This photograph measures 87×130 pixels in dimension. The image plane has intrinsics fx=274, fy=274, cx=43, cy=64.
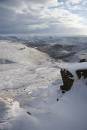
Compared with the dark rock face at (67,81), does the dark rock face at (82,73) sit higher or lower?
higher

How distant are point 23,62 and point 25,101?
23.7 metres

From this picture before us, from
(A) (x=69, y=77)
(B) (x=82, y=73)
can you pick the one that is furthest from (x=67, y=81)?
(B) (x=82, y=73)

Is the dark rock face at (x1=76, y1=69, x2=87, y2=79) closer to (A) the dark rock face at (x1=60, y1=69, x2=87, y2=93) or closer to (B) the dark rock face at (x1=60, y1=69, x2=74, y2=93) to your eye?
(A) the dark rock face at (x1=60, y1=69, x2=87, y2=93)

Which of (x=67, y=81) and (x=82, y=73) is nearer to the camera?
(x=82, y=73)

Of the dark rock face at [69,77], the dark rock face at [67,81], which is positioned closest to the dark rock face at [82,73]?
the dark rock face at [69,77]

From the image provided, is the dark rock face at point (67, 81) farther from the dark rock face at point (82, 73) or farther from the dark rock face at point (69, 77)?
the dark rock face at point (82, 73)

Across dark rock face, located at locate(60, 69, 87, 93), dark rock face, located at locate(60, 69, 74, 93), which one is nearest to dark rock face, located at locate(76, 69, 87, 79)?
dark rock face, located at locate(60, 69, 87, 93)

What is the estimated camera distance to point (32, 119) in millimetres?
8055

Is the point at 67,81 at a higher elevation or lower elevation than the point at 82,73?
lower

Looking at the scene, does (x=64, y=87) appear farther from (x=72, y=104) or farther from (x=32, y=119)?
(x=32, y=119)

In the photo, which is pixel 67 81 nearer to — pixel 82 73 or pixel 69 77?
pixel 69 77

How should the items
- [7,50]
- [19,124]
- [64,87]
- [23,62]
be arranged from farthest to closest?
[7,50], [23,62], [64,87], [19,124]

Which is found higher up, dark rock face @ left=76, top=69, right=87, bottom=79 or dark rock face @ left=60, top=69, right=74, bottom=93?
dark rock face @ left=76, top=69, right=87, bottom=79

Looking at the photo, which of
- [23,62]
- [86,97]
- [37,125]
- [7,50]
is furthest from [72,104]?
[7,50]
